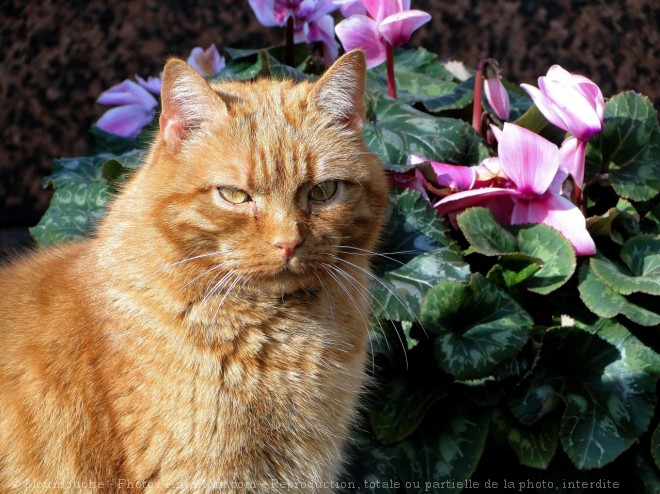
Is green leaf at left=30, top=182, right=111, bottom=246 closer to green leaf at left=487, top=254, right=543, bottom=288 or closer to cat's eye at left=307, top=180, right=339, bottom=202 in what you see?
cat's eye at left=307, top=180, right=339, bottom=202

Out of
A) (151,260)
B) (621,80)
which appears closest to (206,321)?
(151,260)

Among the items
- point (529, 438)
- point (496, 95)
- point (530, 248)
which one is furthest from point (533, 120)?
point (529, 438)

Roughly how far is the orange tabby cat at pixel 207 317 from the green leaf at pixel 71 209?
0.76 meters

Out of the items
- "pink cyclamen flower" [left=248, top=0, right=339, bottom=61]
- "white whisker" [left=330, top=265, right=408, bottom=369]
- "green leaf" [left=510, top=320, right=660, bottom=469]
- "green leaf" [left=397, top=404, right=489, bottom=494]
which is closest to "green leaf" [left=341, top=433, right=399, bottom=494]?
"green leaf" [left=397, top=404, right=489, bottom=494]

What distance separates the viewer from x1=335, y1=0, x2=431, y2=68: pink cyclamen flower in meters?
2.65

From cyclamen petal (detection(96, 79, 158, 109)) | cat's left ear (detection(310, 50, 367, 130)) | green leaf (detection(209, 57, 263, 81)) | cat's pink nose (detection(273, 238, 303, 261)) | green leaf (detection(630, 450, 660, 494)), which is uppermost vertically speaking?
cat's left ear (detection(310, 50, 367, 130))

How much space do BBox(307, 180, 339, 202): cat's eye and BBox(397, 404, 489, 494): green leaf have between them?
0.90 metres

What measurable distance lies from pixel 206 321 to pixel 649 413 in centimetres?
127

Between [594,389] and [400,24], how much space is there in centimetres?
126

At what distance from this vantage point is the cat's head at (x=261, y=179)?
5.50 feet

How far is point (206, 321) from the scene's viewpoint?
178 centimetres

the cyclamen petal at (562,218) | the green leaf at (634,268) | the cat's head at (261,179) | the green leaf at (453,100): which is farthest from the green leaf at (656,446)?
the green leaf at (453,100)

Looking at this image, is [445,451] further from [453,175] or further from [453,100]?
[453,100]

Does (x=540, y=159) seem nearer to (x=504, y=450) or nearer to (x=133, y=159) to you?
(x=504, y=450)
